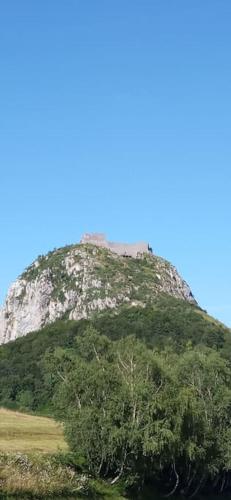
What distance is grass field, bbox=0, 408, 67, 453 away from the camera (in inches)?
2074

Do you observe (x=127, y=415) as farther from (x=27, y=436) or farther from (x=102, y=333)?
(x=102, y=333)

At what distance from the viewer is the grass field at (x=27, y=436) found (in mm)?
52688

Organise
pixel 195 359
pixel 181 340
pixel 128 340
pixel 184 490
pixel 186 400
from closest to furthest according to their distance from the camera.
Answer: pixel 186 400, pixel 128 340, pixel 184 490, pixel 195 359, pixel 181 340

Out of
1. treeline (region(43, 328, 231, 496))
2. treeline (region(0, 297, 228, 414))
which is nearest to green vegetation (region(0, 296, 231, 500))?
treeline (region(43, 328, 231, 496))

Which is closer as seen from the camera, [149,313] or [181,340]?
[181,340]

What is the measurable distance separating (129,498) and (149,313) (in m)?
131

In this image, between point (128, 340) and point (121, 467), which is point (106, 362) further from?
point (121, 467)

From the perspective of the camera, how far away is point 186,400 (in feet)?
191

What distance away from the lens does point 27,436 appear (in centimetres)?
6106

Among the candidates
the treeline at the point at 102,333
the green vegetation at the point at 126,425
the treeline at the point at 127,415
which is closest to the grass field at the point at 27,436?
the green vegetation at the point at 126,425

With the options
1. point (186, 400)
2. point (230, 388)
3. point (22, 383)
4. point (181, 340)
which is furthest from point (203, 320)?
point (186, 400)

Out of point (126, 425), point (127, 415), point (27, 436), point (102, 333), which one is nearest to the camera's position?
point (126, 425)

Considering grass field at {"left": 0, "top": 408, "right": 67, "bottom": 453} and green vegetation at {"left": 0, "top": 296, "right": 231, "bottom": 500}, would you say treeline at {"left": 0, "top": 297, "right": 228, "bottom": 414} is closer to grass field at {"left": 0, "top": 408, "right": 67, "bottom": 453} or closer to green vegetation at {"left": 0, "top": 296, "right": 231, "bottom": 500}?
grass field at {"left": 0, "top": 408, "right": 67, "bottom": 453}

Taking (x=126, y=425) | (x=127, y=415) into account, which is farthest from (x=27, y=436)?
(x=126, y=425)
